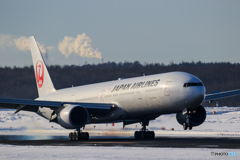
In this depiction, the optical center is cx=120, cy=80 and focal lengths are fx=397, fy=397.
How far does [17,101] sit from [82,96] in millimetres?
7259

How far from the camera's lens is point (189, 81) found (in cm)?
2830

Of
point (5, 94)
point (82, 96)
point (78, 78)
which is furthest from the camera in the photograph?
point (78, 78)

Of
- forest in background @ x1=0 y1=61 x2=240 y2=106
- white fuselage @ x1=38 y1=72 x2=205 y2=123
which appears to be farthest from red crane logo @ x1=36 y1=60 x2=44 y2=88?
forest in background @ x1=0 y1=61 x2=240 y2=106

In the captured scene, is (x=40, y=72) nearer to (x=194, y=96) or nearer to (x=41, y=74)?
(x=41, y=74)

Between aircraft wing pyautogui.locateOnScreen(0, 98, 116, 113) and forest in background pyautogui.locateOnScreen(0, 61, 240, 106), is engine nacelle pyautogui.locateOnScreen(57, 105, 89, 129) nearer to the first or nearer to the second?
aircraft wing pyautogui.locateOnScreen(0, 98, 116, 113)

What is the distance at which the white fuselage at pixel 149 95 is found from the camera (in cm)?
2822

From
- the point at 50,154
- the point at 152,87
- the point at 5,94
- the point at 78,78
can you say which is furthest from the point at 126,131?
the point at 78,78

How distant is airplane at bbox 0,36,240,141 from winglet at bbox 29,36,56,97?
7.30 meters

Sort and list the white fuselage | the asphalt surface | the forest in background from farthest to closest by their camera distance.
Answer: the forest in background → the white fuselage → the asphalt surface

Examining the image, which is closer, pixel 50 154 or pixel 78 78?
pixel 50 154

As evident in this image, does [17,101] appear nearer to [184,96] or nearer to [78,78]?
[184,96]

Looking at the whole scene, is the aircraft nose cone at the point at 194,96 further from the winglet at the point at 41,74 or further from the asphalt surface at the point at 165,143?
the winglet at the point at 41,74

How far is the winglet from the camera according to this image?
43.9 m

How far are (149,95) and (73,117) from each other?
6343 mm
